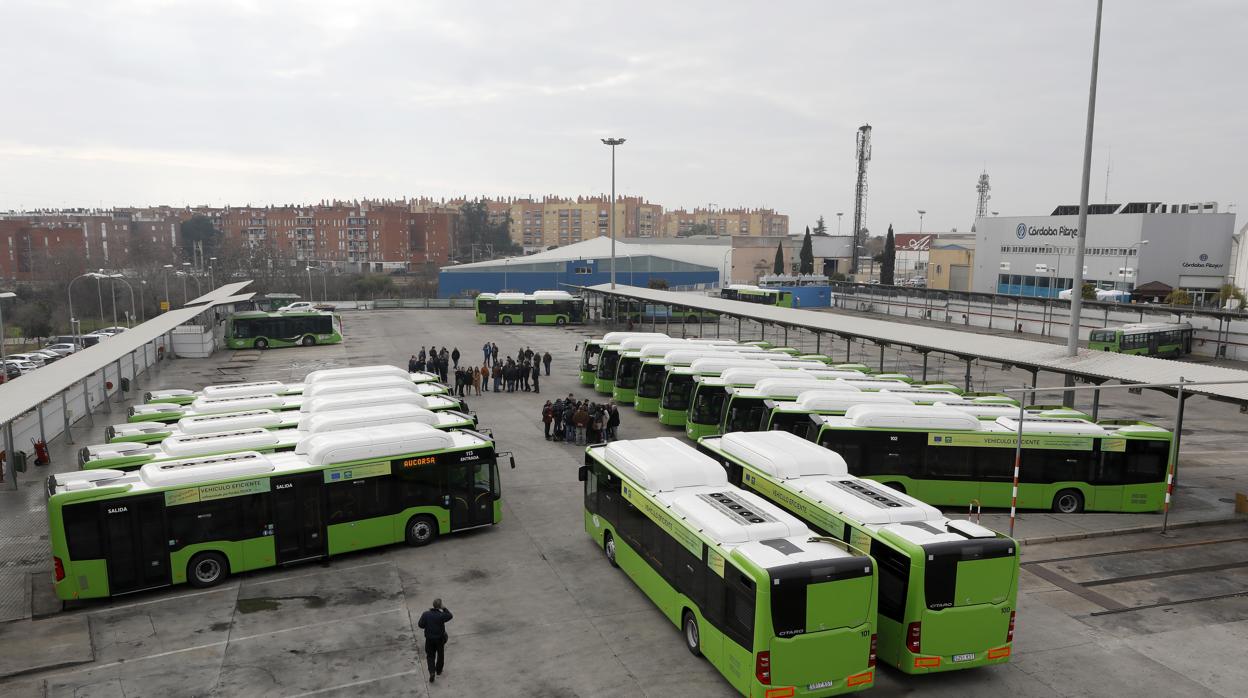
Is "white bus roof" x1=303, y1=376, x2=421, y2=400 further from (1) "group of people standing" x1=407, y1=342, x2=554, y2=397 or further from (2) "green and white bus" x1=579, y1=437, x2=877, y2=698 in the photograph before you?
(2) "green and white bus" x1=579, y1=437, x2=877, y2=698

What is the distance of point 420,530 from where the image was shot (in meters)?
15.4

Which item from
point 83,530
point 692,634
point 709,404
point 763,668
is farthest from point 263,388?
point 763,668

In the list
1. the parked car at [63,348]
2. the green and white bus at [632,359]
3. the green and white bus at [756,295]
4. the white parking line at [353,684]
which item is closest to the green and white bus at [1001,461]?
the white parking line at [353,684]

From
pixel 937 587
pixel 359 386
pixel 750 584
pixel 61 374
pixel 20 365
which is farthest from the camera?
pixel 20 365

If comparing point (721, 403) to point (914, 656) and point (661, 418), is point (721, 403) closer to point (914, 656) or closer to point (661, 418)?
point (661, 418)

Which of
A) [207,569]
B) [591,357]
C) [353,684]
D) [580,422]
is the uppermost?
[591,357]

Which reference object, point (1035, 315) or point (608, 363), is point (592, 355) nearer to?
point (608, 363)

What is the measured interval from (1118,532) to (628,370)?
1570cm

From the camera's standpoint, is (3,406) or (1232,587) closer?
(1232,587)

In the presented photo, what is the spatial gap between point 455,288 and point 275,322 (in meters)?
31.0

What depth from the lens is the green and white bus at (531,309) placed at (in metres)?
56.5

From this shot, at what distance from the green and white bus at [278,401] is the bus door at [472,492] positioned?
4.79 metres

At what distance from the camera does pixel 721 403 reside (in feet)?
74.1

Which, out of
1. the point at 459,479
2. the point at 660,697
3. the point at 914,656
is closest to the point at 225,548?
the point at 459,479
